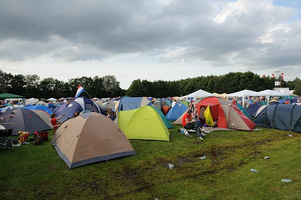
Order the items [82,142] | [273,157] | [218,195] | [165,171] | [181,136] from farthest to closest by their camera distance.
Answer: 1. [181,136]
2. [273,157]
3. [82,142]
4. [165,171]
5. [218,195]

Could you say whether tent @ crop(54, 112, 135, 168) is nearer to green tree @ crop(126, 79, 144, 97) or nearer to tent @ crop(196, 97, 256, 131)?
tent @ crop(196, 97, 256, 131)

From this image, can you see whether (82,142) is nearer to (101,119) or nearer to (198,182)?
(101,119)

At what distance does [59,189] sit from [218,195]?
3688mm

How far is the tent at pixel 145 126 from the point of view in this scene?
8617mm

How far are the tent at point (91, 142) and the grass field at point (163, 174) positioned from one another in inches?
9.7

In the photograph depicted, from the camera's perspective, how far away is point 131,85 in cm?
7288

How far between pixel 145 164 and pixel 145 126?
3.16 metres

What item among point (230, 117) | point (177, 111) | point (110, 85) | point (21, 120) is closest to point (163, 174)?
point (230, 117)

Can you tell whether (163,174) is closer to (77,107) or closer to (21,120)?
(21,120)

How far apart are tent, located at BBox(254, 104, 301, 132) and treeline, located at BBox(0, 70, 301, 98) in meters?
48.8

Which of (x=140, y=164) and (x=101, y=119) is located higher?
(x=101, y=119)

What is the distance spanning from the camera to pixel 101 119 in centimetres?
662

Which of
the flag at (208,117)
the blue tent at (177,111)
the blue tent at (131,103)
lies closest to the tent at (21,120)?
the blue tent at (131,103)

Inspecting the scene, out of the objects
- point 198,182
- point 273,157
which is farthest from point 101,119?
point 273,157
